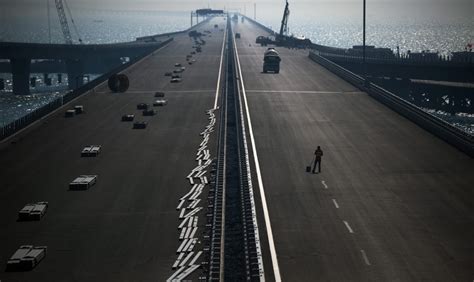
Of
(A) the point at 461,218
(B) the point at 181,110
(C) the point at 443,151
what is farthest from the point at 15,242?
(B) the point at 181,110

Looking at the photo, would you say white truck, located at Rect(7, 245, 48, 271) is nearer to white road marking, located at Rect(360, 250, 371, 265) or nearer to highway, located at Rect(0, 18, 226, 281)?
highway, located at Rect(0, 18, 226, 281)

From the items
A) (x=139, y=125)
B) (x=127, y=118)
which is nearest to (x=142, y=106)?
(x=127, y=118)

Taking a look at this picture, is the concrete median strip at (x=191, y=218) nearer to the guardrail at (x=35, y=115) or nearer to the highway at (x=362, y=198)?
the highway at (x=362, y=198)

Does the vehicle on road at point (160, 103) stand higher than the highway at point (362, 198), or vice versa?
the vehicle on road at point (160, 103)

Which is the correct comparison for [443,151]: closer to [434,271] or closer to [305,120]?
[305,120]

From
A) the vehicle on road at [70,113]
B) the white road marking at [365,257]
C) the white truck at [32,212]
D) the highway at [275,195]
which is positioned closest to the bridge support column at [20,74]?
the highway at [275,195]
